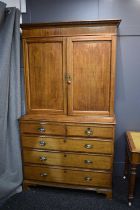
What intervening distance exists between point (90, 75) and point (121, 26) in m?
0.72

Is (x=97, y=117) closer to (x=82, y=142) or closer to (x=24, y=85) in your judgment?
(x=82, y=142)

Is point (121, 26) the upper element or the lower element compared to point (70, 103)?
upper

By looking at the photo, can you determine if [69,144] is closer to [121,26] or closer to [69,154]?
[69,154]

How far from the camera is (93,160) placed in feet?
6.81

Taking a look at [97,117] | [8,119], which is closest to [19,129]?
[8,119]

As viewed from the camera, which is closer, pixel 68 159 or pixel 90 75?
pixel 90 75

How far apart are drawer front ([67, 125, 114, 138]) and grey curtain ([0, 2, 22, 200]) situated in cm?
63

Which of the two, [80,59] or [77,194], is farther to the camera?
[77,194]

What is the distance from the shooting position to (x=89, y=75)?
6.67ft

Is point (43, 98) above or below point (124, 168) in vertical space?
above

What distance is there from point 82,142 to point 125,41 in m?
1.25

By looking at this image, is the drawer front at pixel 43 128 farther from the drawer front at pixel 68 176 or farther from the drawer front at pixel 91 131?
the drawer front at pixel 68 176

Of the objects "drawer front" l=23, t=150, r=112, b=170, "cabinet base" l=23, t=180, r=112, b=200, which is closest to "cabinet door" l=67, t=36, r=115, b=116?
"drawer front" l=23, t=150, r=112, b=170

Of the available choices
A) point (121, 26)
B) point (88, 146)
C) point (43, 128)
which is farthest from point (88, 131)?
point (121, 26)
